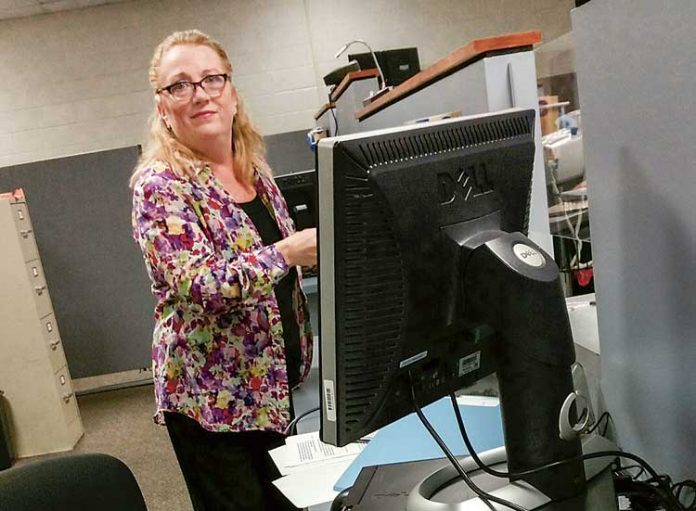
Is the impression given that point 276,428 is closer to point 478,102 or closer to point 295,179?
point 478,102

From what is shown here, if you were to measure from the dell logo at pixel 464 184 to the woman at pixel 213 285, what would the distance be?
64 centimetres

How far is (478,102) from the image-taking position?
121 centimetres

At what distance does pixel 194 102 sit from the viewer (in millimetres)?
1404

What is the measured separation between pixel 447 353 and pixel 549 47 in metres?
0.79

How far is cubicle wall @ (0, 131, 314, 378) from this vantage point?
13.5 ft

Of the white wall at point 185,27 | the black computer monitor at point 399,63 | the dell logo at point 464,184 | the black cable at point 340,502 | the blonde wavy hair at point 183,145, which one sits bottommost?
the black cable at point 340,502

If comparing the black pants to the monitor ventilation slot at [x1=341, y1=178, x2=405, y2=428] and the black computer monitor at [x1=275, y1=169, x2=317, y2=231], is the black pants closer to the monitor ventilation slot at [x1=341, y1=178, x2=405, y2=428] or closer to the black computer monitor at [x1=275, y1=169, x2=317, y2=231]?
the monitor ventilation slot at [x1=341, y1=178, x2=405, y2=428]

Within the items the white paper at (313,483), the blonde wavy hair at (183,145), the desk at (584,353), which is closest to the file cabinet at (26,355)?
the blonde wavy hair at (183,145)

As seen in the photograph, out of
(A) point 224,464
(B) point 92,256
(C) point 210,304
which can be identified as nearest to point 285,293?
(C) point 210,304

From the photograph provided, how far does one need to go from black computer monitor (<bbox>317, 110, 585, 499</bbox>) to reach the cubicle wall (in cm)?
383

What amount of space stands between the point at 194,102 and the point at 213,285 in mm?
459

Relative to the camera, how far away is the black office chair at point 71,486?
840 mm

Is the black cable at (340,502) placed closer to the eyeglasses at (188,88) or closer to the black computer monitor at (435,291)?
the black computer monitor at (435,291)

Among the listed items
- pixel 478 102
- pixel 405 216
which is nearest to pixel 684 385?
pixel 405 216
